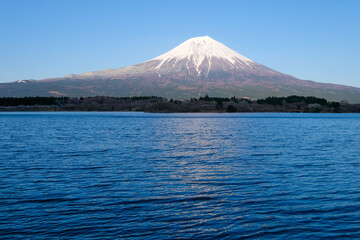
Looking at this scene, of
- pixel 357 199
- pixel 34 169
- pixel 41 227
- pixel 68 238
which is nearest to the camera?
pixel 68 238

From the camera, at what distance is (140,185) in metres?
25.0

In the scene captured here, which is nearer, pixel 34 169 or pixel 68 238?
pixel 68 238

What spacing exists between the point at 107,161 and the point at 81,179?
9409 mm

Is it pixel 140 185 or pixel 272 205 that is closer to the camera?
pixel 272 205

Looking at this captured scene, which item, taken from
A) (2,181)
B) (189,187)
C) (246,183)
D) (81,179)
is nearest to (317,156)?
(246,183)

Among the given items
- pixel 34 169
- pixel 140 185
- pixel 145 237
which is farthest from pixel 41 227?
pixel 34 169

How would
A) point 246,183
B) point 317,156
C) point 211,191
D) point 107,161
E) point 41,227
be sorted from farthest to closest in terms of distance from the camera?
point 317,156, point 107,161, point 246,183, point 211,191, point 41,227

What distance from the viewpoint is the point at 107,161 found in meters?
36.2

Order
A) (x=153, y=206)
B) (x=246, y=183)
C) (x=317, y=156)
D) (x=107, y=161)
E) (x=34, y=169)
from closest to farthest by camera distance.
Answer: (x=153, y=206) → (x=246, y=183) → (x=34, y=169) → (x=107, y=161) → (x=317, y=156)

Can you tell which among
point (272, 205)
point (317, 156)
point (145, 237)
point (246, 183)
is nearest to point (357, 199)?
point (272, 205)

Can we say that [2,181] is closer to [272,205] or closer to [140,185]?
[140,185]

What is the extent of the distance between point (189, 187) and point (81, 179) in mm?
7702

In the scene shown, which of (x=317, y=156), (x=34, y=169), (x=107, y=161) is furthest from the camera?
(x=317, y=156)

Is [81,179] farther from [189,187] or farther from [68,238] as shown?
[68,238]
